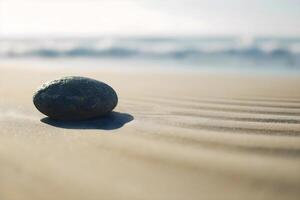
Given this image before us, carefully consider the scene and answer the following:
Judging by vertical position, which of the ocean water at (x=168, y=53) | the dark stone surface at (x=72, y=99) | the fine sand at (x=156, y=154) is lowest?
the fine sand at (x=156, y=154)

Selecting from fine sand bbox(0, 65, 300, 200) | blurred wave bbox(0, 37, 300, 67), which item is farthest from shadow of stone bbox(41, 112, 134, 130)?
blurred wave bbox(0, 37, 300, 67)

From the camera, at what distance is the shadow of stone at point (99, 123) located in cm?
250

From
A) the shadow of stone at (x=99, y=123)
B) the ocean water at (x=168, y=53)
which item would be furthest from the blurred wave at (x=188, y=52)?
the shadow of stone at (x=99, y=123)

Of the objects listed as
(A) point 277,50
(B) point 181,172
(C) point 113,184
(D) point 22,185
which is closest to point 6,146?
(D) point 22,185

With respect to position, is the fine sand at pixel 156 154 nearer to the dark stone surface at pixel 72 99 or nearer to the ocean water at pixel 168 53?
the dark stone surface at pixel 72 99

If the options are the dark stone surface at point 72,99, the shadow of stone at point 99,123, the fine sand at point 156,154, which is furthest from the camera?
the dark stone surface at point 72,99

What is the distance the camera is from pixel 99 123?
2613 millimetres

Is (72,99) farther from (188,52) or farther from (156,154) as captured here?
(188,52)

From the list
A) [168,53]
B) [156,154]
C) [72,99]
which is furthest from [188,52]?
[156,154]

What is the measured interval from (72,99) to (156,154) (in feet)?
3.26

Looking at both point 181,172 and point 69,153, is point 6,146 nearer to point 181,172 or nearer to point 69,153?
point 69,153

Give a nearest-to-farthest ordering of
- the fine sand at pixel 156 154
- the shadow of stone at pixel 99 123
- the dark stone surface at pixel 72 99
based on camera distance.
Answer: the fine sand at pixel 156 154 < the shadow of stone at pixel 99 123 < the dark stone surface at pixel 72 99

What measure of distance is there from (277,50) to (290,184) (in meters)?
10.3

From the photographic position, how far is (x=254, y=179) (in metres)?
1.57
